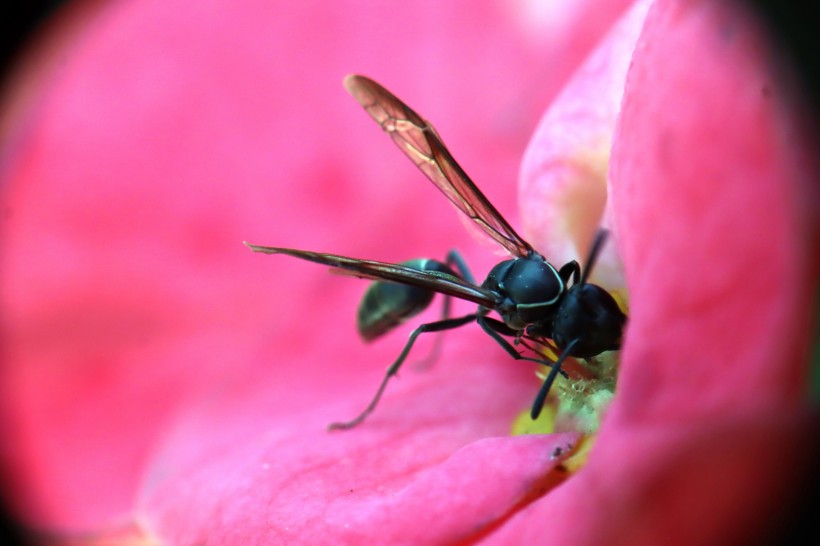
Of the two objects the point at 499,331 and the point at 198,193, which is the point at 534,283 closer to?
the point at 499,331

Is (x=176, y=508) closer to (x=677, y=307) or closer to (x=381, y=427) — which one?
(x=381, y=427)

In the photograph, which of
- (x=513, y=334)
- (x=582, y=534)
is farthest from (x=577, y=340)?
(x=582, y=534)

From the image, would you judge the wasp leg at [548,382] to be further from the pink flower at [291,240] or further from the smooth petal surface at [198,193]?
the smooth petal surface at [198,193]

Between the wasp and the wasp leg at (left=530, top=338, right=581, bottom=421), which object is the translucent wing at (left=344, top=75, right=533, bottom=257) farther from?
the wasp leg at (left=530, top=338, right=581, bottom=421)

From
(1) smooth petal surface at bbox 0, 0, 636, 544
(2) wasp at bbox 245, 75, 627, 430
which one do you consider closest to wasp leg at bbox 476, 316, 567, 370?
(2) wasp at bbox 245, 75, 627, 430

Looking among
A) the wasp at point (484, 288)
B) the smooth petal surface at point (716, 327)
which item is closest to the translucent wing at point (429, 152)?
the wasp at point (484, 288)

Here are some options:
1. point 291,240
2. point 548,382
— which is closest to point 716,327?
point 548,382
